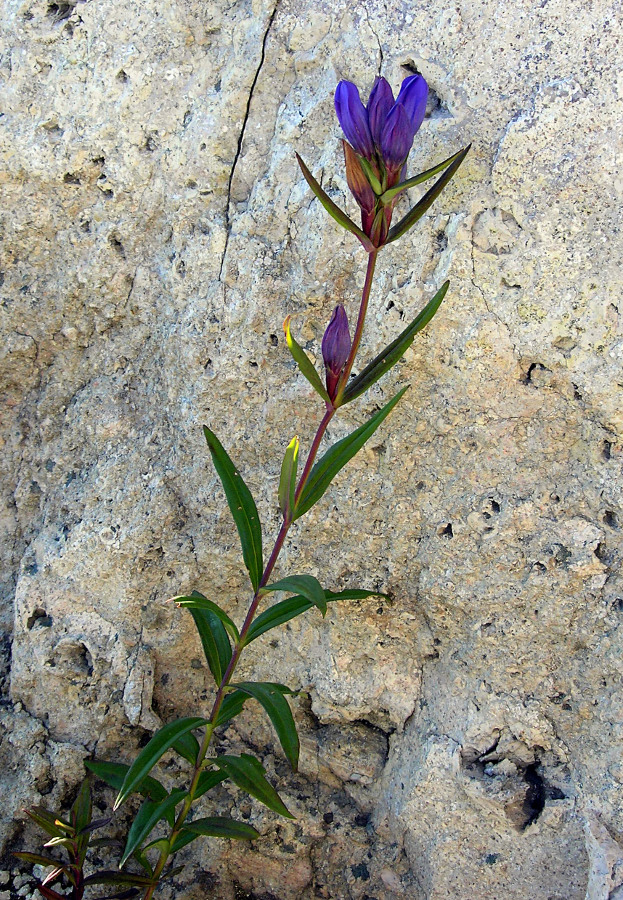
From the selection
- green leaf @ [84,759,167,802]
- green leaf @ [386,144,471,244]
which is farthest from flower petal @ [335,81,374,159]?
green leaf @ [84,759,167,802]

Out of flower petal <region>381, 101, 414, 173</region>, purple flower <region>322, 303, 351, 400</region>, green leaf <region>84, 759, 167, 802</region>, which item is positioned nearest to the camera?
flower petal <region>381, 101, 414, 173</region>

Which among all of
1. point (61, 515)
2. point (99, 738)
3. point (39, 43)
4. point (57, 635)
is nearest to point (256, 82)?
point (39, 43)

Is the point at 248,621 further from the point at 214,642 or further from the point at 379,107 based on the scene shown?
the point at 379,107

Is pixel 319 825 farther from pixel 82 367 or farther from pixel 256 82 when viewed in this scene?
pixel 256 82

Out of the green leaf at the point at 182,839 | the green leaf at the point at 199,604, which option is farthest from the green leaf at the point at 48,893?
the green leaf at the point at 199,604

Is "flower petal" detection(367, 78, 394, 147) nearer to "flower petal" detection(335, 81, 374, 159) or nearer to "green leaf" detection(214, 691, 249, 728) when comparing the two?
"flower petal" detection(335, 81, 374, 159)

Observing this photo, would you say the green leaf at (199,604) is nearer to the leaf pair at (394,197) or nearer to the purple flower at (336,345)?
the purple flower at (336,345)

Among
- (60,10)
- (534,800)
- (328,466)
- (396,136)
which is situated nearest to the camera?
(396,136)

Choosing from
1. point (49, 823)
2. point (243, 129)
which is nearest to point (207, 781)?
point (49, 823)
